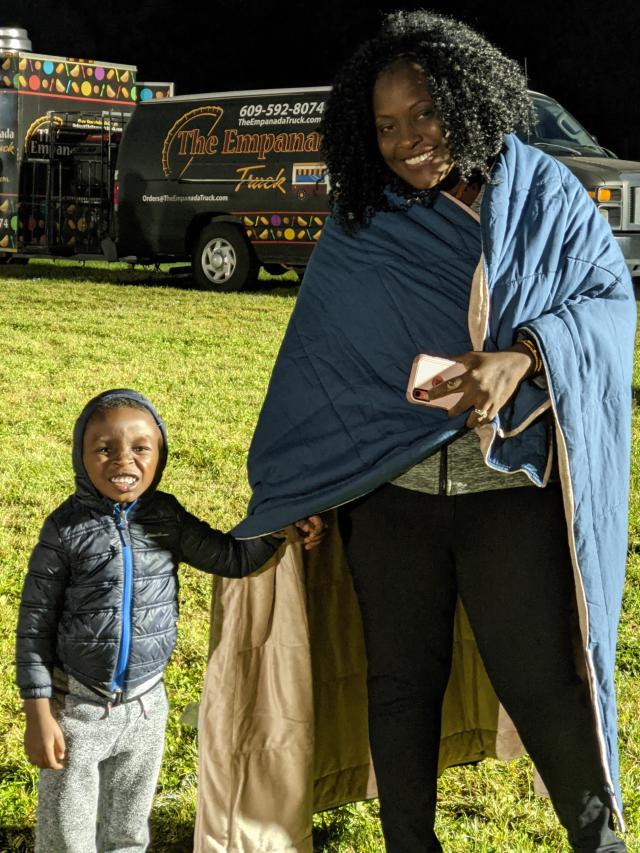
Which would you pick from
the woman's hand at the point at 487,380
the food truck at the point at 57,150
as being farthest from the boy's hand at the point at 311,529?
the food truck at the point at 57,150

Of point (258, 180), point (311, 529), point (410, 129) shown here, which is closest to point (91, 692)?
point (311, 529)

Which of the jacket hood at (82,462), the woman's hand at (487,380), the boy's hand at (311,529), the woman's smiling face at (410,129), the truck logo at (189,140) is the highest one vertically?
the truck logo at (189,140)

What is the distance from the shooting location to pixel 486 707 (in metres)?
2.93

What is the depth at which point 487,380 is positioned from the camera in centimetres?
214

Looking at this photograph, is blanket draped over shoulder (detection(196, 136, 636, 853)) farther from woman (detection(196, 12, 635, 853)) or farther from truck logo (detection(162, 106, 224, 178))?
truck logo (detection(162, 106, 224, 178))

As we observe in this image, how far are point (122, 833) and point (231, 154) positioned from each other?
11387 millimetres

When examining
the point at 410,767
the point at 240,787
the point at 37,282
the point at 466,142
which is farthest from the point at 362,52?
the point at 37,282

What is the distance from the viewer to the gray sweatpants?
2.32 m

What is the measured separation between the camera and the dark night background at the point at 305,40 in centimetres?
2509

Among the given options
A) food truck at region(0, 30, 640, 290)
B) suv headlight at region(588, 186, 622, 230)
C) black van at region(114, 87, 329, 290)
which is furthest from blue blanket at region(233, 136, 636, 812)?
black van at region(114, 87, 329, 290)

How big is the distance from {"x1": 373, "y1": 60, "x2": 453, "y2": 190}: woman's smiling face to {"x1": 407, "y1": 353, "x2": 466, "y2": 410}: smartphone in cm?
41

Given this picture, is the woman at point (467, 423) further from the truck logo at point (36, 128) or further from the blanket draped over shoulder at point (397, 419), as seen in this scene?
the truck logo at point (36, 128)

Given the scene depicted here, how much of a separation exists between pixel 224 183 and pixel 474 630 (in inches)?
448

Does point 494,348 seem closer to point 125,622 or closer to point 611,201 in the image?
point 125,622
